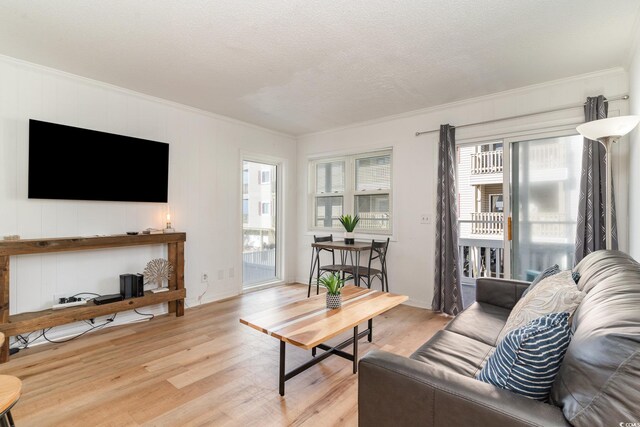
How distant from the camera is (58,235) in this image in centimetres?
297

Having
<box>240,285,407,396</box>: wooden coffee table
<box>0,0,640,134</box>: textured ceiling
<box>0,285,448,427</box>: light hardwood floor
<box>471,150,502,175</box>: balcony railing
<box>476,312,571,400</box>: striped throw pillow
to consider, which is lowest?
<box>0,285,448,427</box>: light hardwood floor

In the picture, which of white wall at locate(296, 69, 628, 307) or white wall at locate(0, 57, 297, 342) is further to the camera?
white wall at locate(296, 69, 628, 307)

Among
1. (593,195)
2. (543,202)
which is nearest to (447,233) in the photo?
(543,202)

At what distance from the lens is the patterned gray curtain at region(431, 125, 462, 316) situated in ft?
11.8

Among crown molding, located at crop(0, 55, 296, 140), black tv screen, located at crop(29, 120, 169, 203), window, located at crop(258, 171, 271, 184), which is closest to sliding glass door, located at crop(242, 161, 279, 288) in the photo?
window, located at crop(258, 171, 271, 184)

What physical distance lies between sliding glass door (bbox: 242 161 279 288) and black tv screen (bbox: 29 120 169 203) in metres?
1.37

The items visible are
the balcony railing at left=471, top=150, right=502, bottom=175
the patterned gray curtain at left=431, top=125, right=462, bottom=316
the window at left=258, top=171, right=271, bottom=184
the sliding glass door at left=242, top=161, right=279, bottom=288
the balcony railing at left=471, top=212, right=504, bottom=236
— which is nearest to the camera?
the patterned gray curtain at left=431, top=125, right=462, bottom=316

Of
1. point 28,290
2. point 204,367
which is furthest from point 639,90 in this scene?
point 28,290

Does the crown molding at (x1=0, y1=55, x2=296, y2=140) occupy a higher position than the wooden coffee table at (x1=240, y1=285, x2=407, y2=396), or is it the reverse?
the crown molding at (x1=0, y1=55, x2=296, y2=140)

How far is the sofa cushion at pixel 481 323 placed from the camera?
1.98 m

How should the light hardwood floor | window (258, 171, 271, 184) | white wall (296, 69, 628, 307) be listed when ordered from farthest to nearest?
window (258, 171, 271, 184) → white wall (296, 69, 628, 307) → the light hardwood floor

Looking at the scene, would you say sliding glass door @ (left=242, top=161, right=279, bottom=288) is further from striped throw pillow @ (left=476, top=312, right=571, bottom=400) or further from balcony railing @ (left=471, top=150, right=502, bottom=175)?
striped throw pillow @ (left=476, top=312, right=571, bottom=400)

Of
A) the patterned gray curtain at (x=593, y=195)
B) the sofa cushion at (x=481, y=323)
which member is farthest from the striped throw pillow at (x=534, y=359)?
the patterned gray curtain at (x=593, y=195)

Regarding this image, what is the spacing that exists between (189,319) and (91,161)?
1.91 m
